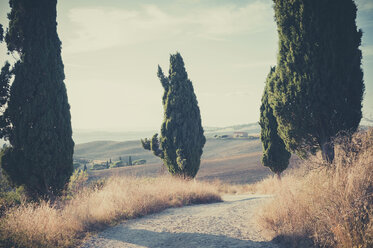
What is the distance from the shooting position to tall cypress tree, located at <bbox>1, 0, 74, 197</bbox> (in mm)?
8133

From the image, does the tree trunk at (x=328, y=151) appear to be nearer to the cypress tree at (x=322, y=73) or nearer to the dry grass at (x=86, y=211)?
the cypress tree at (x=322, y=73)

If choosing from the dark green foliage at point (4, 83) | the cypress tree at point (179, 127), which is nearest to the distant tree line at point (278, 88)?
the dark green foliage at point (4, 83)

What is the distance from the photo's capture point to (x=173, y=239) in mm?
5980

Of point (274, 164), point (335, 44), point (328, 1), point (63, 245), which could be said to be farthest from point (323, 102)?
point (274, 164)

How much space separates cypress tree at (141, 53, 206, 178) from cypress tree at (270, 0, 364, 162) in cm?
818

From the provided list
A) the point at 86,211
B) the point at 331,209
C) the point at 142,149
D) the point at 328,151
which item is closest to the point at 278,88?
the point at 328,151

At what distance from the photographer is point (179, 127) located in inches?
614

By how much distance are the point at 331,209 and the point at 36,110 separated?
9.19 m

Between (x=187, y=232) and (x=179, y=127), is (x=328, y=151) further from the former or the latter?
(x=179, y=127)

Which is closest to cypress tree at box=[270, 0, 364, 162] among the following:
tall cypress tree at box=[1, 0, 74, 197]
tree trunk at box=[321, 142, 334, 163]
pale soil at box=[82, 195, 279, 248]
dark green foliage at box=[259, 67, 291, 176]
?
tree trunk at box=[321, 142, 334, 163]

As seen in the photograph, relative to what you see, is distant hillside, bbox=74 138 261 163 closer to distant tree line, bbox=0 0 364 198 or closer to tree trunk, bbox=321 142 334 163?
distant tree line, bbox=0 0 364 198

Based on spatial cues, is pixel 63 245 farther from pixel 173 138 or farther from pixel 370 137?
pixel 173 138

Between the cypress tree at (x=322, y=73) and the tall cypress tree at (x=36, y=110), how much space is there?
8.10 metres

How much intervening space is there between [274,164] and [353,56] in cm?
977
